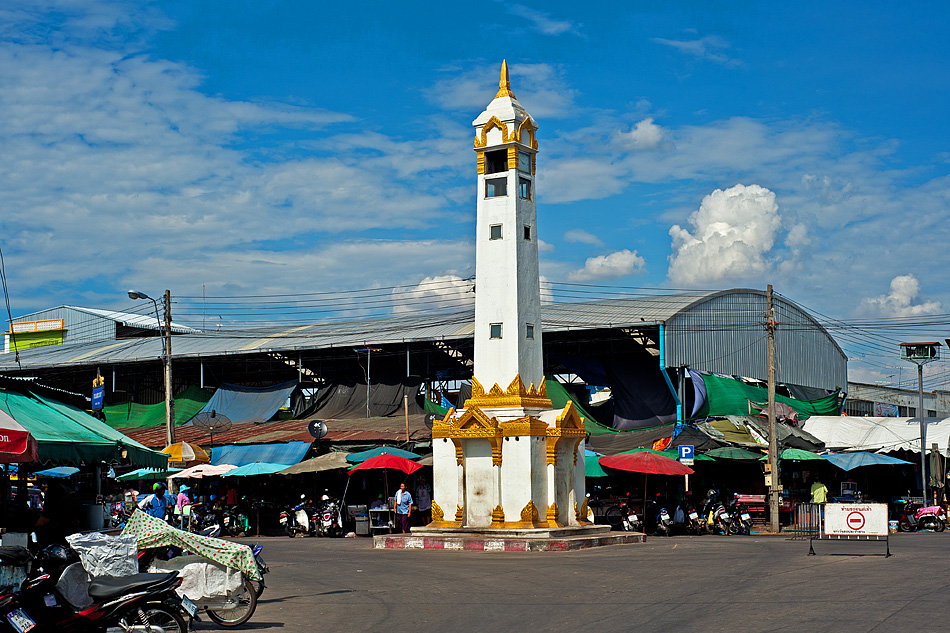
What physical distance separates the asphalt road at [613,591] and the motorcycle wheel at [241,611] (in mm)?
137

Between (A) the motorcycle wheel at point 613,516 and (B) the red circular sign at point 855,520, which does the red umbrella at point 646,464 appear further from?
(B) the red circular sign at point 855,520

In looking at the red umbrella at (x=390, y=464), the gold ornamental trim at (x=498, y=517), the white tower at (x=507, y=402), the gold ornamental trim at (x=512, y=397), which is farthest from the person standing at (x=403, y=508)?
the gold ornamental trim at (x=498, y=517)

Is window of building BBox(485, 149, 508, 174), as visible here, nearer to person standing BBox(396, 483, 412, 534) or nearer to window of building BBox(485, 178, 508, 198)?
window of building BBox(485, 178, 508, 198)

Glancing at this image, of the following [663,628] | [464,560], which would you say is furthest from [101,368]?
[663,628]

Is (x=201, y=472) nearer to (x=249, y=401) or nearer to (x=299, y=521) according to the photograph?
(x=299, y=521)

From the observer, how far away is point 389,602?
1423 cm

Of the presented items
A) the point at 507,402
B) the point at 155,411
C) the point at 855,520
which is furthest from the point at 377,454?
the point at 155,411

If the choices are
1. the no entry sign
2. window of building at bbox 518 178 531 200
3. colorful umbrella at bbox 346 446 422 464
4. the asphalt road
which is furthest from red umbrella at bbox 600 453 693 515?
the no entry sign

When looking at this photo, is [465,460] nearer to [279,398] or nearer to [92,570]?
[92,570]

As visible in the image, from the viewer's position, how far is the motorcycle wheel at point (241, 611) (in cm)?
1216

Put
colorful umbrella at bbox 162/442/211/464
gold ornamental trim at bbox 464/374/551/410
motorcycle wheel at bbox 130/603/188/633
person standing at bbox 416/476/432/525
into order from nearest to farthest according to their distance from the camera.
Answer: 1. motorcycle wheel at bbox 130/603/188/633
2. gold ornamental trim at bbox 464/374/551/410
3. colorful umbrella at bbox 162/442/211/464
4. person standing at bbox 416/476/432/525

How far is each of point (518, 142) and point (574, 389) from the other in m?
24.1

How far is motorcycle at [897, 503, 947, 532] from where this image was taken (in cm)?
3494

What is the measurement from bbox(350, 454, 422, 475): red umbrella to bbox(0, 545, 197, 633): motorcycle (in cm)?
2265
